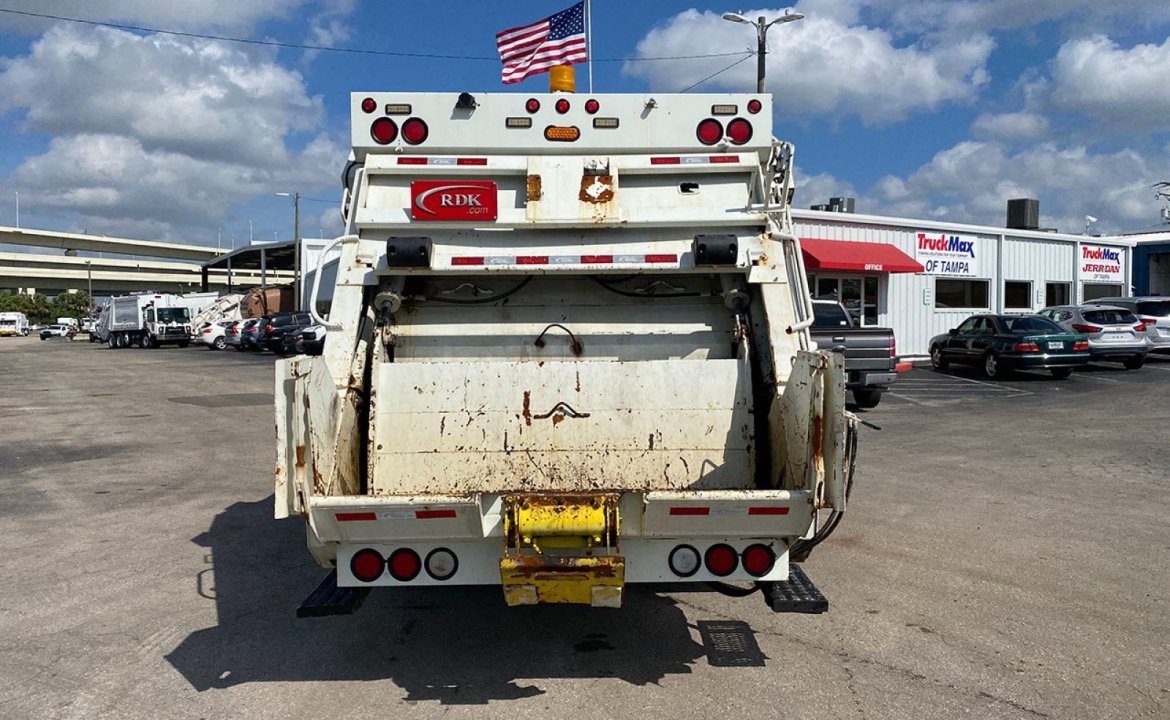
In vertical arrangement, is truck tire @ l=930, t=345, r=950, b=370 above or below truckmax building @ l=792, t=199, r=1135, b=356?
below

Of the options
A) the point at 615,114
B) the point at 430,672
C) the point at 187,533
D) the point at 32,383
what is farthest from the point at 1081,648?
the point at 32,383

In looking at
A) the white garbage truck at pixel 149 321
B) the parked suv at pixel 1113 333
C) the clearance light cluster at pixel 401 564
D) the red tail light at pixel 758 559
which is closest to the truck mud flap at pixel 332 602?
the clearance light cluster at pixel 401 564

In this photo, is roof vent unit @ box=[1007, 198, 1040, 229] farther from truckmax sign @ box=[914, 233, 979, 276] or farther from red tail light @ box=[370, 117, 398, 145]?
red tail light @ box=[370, 117, 398, 145]

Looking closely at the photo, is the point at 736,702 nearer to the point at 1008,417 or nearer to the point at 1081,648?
the point at 1081,648

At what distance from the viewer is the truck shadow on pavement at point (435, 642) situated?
432 cm

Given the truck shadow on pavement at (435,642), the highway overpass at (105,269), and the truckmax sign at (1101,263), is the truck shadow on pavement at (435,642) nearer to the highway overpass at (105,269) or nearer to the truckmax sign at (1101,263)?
the truckmax sign at (1101,263)

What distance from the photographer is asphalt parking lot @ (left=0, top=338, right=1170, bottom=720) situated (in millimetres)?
4059

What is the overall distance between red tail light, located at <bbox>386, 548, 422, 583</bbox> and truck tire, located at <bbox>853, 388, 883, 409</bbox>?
38.3ft

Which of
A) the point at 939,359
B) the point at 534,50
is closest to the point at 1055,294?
the point at 939,359

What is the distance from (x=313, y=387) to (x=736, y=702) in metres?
2.30

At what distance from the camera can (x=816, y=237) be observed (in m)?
23.7

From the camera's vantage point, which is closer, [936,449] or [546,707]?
[546,707]

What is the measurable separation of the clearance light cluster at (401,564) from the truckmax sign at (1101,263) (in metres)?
31.7

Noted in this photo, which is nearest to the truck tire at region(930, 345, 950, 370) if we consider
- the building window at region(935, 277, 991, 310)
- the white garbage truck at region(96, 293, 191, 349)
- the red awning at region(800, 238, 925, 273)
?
the red awning at region(800, 238, 925, 273)
